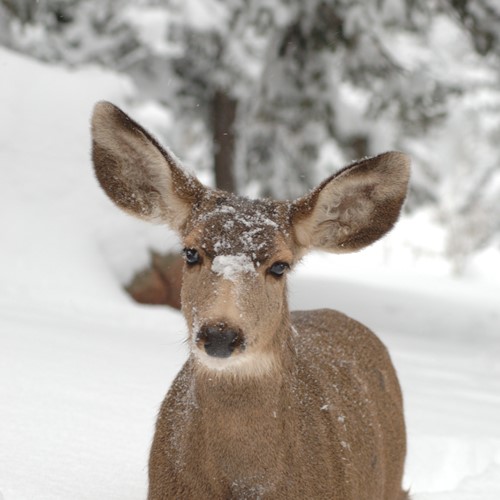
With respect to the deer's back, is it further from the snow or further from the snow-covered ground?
the snow

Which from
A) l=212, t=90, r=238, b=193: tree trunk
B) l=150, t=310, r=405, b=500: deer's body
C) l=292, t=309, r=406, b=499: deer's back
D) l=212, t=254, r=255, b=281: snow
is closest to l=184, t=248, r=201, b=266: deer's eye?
l=212, t=254, r=255, b=281: snow

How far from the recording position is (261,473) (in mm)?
3170

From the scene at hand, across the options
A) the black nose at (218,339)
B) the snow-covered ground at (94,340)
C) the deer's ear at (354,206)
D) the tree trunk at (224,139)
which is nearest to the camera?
the black nose at (218,339)

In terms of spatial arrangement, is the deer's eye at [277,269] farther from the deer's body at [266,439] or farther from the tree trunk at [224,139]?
the tree trunk at [224,139]

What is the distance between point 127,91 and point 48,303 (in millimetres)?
4261

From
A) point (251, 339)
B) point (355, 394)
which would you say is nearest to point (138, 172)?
point (251, 339)

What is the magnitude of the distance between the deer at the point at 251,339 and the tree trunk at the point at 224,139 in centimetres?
1123

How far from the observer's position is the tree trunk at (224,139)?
15.2 meters

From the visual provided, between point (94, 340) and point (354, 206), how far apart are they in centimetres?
405

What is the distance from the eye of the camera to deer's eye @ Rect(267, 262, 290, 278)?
3264mm

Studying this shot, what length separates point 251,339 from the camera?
3.03 metres

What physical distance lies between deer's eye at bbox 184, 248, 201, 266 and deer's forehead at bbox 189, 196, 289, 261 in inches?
1.6

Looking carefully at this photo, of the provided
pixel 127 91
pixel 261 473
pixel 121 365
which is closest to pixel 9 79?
pixel 127 91

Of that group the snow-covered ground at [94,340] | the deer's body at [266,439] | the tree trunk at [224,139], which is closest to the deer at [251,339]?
the deer's body at [266,439]
